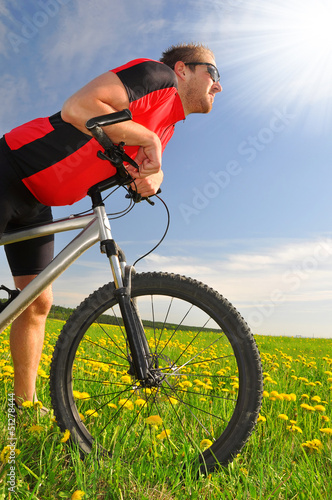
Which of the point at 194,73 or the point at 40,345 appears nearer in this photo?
the point at 194,73

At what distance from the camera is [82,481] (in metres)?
1.72

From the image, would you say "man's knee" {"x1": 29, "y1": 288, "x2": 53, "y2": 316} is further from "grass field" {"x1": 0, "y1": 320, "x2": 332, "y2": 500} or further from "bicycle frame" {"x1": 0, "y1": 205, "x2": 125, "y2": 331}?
"grass field" {"x1": 0, "y1": 320, "x2": 332, "y2": 500}

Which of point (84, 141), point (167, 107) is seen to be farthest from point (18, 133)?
point (167, 107)

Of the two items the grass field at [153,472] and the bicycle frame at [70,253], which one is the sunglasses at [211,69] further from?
the grass field at [153,472]

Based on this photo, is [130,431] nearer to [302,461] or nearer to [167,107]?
[302,461]

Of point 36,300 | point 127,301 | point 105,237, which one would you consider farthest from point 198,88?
point 36,300

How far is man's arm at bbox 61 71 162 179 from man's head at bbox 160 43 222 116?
74 centimetres

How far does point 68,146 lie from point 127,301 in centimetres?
96

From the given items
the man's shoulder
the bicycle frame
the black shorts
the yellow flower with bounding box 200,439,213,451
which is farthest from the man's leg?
the man's shoulder

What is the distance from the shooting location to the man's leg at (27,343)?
274cm

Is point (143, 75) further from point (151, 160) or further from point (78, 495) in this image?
point (78, 495)

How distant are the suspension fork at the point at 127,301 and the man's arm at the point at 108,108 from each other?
1.49 feet

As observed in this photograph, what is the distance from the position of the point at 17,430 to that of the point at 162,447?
3.20 ft

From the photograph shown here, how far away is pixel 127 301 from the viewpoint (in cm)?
195
